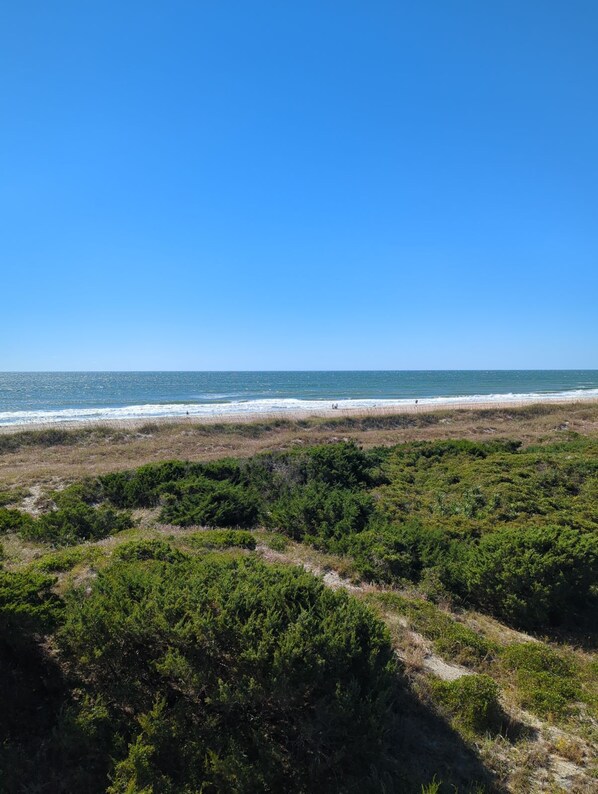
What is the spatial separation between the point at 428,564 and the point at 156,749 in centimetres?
594

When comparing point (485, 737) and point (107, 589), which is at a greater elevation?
point (107, 589)

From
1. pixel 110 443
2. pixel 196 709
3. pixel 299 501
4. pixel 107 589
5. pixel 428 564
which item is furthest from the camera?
pixel 110 443

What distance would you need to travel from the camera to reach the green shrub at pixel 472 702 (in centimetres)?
460

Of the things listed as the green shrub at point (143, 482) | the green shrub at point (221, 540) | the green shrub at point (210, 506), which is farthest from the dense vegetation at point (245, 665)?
the green shrub at point (143, 482)

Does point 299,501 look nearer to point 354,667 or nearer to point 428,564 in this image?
point 428,564

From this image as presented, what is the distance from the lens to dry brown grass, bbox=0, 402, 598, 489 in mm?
23969

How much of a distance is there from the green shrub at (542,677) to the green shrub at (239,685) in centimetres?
203

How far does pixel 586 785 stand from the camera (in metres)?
3.95

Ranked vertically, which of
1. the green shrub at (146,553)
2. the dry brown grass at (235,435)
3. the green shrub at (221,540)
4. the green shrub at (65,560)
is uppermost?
the green shrub at (146,553)

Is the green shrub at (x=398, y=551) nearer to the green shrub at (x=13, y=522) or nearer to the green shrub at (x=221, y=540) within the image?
the green shrub at (x=221, y=540)

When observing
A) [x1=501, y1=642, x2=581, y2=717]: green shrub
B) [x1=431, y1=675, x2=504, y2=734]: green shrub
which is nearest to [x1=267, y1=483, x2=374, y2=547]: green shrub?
[x1=501, y1=642, x2=581, y2=717]: green shrub

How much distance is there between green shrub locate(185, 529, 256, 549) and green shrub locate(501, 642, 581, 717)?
488 centimetres

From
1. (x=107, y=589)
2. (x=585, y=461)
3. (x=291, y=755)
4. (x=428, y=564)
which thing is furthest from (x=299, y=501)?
(x=585, y=461)

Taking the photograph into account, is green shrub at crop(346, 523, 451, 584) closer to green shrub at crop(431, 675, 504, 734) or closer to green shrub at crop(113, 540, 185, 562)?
green shrub at crop(431, 675, 504, 734)
